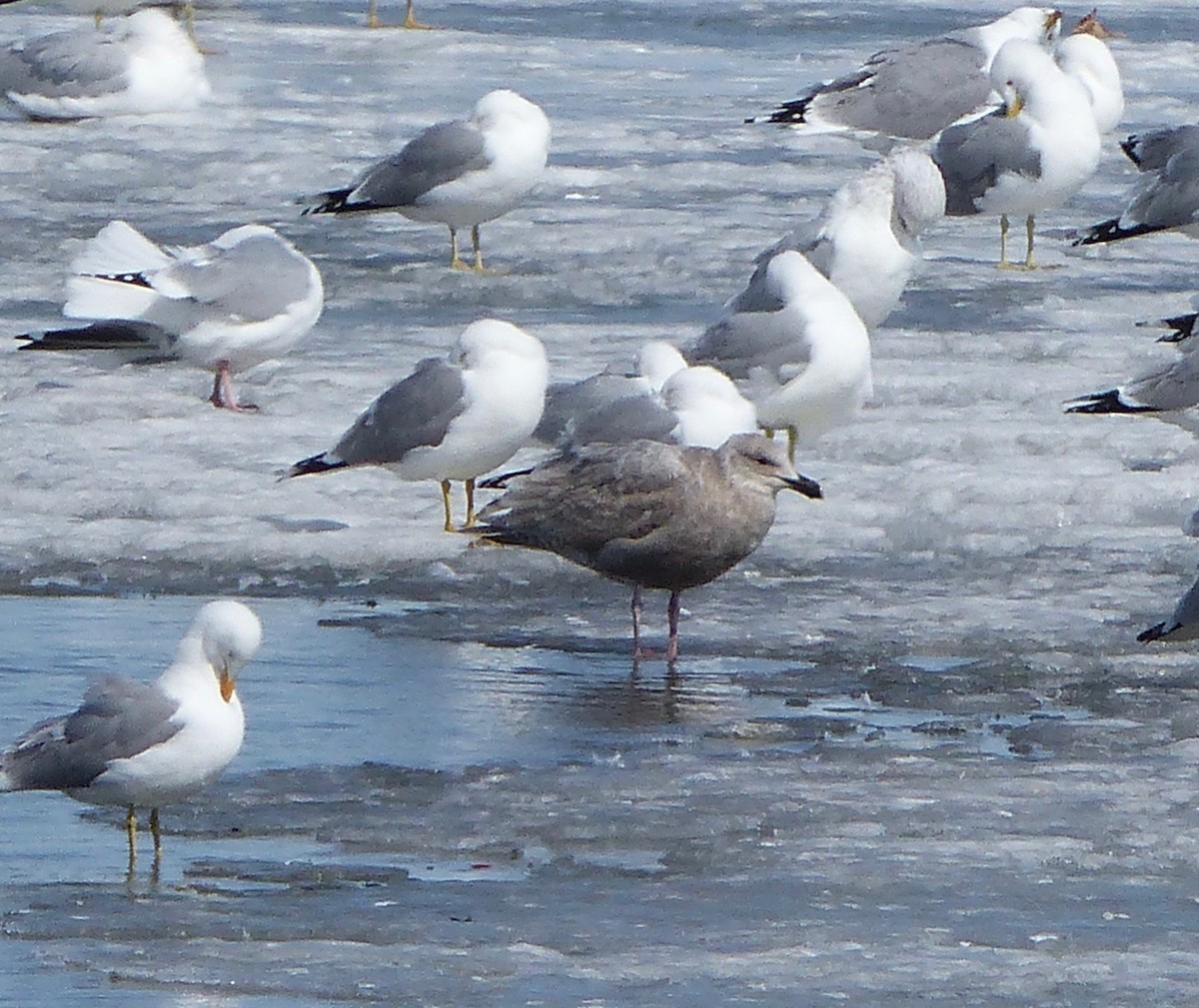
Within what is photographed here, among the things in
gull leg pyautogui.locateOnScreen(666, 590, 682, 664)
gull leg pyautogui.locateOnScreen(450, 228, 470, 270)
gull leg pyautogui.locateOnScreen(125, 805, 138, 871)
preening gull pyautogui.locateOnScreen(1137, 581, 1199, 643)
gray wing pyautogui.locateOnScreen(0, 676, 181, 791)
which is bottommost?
gull leg pyautogui.locateOnScreen(450, 228, 470, 270)

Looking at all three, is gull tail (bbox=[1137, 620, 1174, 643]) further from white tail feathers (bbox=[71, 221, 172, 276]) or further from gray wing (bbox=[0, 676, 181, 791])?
white tail feathers (bbox=[71, 221, 172, 276])

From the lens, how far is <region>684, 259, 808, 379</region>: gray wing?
8.55m

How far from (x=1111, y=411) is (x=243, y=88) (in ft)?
30.6

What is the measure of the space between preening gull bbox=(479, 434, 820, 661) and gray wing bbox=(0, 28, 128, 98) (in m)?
9.53

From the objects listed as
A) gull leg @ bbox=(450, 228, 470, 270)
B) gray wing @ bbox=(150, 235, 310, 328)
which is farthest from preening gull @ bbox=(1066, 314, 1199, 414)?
gull leg @ bbox=(450, 228, 470, 270)

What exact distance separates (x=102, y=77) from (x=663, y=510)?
9.94m

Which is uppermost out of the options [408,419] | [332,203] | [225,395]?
[408,419]

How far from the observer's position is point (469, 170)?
1190 cm

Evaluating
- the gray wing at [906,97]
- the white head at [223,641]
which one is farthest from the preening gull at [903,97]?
the white head at [223,641]

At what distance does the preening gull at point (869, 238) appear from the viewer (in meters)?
9.52

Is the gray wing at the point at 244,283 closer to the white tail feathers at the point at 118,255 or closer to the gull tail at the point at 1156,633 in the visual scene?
the white tail feathers at the point at 118,255

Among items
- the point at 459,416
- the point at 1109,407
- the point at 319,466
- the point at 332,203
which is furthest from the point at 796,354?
the point at 332,203

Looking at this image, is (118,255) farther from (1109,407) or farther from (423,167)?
(1109,407)

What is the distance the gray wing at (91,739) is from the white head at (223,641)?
0.11 meters
